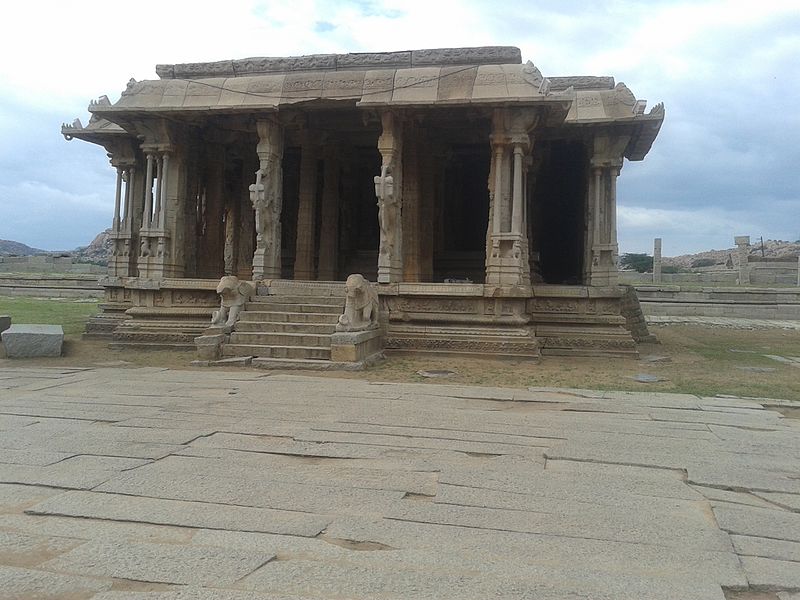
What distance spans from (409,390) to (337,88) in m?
7.89

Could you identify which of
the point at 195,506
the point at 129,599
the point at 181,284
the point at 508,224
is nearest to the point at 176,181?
the point at 181,284

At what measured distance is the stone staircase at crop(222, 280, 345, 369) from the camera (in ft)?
34.1

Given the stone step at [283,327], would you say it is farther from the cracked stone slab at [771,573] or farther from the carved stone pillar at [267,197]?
the cracked stone slab at [771,573]

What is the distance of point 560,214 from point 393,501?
54.5 feet

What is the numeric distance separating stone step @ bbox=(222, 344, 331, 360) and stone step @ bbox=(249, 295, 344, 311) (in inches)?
60.7

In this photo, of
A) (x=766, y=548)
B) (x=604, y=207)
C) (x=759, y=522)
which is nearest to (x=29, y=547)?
(x=766, y=548)

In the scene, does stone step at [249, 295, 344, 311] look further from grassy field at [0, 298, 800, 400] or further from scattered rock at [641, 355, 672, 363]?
scattered rock at [641, 355, 672, 363]

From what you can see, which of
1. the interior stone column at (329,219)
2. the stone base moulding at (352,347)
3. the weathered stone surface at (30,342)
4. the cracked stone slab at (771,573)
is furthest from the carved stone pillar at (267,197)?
the cracked stone slab at (771,573)

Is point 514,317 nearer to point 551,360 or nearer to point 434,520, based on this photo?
point 551,360

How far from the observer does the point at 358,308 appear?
11211 mm

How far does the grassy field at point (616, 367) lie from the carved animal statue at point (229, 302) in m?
0.97

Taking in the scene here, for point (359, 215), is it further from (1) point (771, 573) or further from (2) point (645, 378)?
(1) point (771, 573)

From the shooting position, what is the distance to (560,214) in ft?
62.1

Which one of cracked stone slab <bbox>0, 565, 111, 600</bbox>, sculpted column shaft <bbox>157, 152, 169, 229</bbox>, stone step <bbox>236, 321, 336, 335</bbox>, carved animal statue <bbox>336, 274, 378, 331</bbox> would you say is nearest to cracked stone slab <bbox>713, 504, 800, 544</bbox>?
cracked stone slab <bbox>0, 565, 111, 600</bbox>
